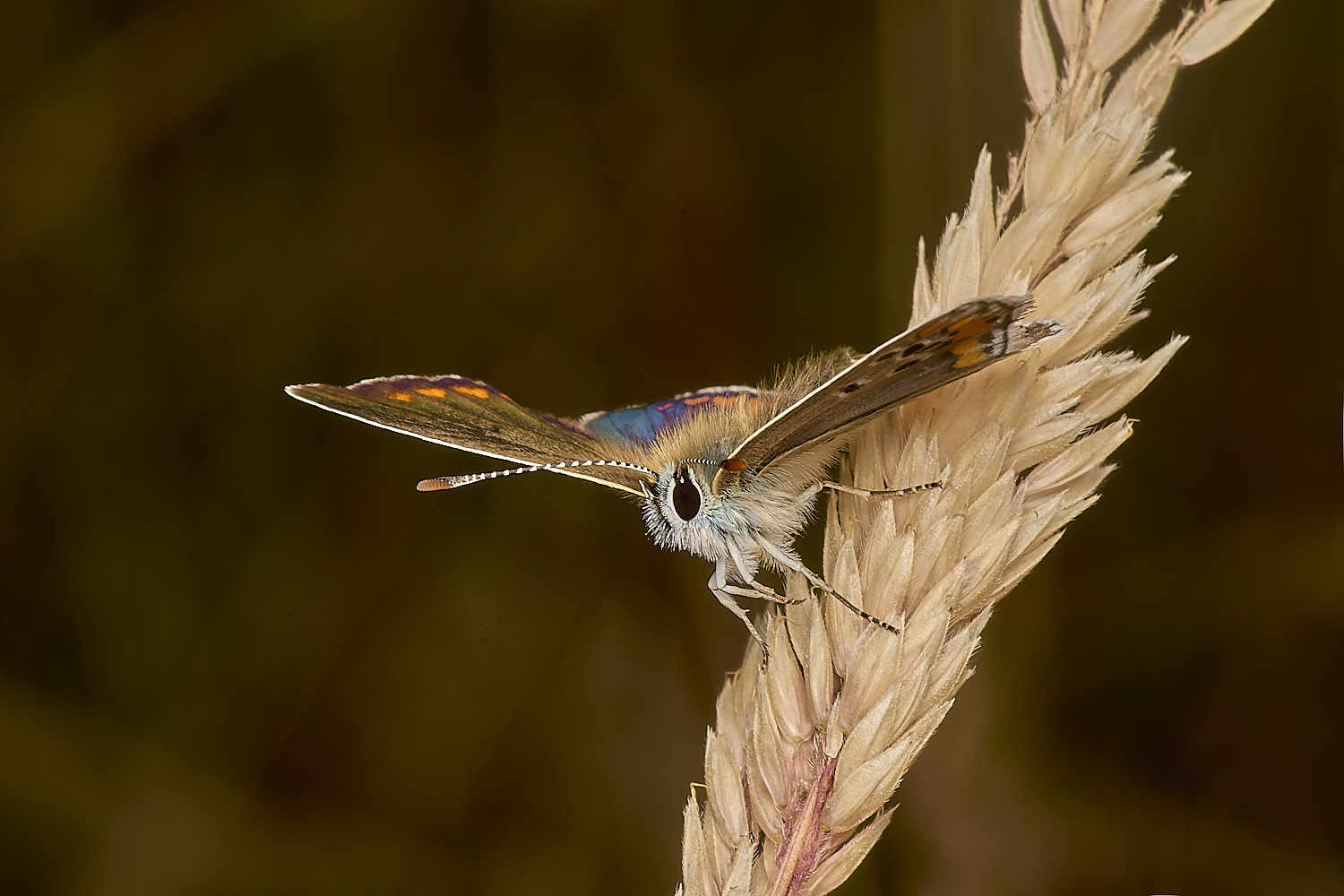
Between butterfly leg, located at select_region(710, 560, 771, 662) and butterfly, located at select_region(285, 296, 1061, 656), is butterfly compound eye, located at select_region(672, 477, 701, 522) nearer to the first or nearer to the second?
butterfly, located at select_region(285, 296, 1061, 656)

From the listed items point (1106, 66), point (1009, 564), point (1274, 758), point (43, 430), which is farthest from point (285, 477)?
point (1274, 758)

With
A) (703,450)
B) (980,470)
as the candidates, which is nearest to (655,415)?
(703,450)

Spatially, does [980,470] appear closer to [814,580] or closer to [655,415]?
[814,580]

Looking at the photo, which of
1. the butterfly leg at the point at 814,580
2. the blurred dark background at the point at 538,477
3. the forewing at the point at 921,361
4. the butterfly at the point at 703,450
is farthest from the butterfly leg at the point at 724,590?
the blurred dark background at the point at 538,477

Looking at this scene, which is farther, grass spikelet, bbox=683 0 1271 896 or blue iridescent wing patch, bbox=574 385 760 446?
blue iridescent wing patch, bbox=574 385 760 446

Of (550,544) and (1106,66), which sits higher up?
(1106,66)

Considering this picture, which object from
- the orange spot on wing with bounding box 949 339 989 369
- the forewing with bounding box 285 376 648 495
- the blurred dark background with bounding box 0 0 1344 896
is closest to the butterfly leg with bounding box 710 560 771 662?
the forewing with bounding box 285 376 648 495

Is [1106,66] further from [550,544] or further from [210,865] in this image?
[210,865]
